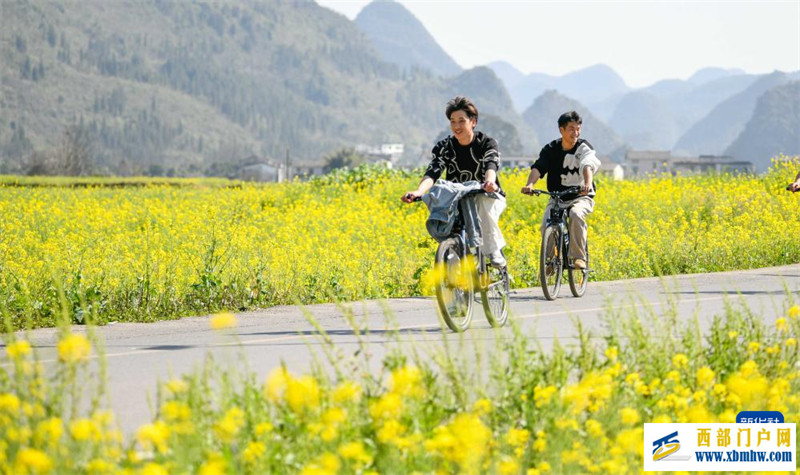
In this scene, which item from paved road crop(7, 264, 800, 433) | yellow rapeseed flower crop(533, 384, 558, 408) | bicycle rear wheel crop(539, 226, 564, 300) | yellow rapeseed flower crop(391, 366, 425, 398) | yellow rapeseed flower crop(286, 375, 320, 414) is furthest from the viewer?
bicycle rear wheel crop(539, 226, 564, 300)

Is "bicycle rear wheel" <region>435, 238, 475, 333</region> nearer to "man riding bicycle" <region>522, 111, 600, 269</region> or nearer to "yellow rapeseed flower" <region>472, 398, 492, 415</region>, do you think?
"man riding bicycle" <region>522, 111, 600, 269</region>

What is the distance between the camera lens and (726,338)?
22.7 feet

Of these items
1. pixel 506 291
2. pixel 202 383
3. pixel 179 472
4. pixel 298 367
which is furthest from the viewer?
pixel 506 291

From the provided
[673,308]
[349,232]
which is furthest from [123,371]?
[349,232]

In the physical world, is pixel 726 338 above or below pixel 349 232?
below

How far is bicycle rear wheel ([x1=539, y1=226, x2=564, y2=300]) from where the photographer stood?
12305 mm

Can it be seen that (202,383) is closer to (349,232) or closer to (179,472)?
(179,472)

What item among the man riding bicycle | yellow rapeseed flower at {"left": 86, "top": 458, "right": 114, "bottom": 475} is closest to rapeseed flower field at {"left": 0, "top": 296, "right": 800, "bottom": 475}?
yellow rapeseed flower at {"left": 86, "top": 458, "right": 114, "bottom": 475}

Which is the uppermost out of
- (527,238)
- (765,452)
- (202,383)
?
(527,238)

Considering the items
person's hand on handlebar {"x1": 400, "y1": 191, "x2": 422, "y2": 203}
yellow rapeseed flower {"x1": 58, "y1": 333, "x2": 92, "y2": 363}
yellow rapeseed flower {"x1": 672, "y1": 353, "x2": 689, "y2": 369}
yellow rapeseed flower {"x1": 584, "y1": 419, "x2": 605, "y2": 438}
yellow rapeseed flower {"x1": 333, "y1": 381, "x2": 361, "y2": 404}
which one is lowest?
yellow rapeseed flower {"x1": 584, "y1": 419, "x2": 605, "y2": 438}

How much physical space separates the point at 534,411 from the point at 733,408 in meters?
1.14

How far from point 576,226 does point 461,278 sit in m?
3.55

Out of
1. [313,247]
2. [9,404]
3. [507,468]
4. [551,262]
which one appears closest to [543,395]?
[507,468]

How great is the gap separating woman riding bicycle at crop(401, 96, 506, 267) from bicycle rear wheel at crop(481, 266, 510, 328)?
15 centimetres
